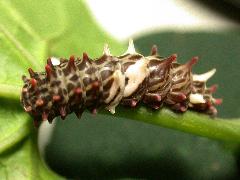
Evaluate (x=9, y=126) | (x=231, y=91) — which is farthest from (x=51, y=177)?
(x=231, y=91)

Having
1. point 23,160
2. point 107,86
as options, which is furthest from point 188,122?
point 23,160

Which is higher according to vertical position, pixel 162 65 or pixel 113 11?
pixel 162 65

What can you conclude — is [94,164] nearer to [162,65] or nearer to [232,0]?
[162,65]

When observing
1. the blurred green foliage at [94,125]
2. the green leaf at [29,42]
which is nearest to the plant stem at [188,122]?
the blurred green foliage at [94,125]

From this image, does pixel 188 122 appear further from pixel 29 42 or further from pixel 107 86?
pixel 29 42

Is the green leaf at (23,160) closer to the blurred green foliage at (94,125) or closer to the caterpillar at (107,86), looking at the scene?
the blurred green foliage at (94,125)

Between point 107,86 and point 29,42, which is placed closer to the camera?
point 107,86

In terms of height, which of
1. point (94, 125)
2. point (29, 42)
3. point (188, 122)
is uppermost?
point (29, 42)

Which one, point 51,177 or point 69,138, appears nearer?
point 51,177

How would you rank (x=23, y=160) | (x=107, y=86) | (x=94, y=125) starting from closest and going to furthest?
(x=107, y=86) < (x=23, y=160) < (x=94, y=125)
